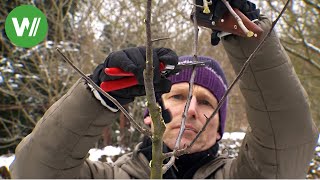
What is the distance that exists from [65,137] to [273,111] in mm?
739

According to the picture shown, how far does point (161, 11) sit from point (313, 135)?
20.2 feet

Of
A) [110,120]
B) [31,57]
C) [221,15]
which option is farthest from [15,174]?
[31,57]

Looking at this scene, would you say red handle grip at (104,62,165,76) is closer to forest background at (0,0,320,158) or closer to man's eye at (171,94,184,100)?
man's eye at (171,94,184,100)

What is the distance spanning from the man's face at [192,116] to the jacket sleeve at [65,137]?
312 millimetres

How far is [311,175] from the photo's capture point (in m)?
4.19

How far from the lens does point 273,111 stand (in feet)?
4.49

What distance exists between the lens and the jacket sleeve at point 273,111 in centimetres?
130

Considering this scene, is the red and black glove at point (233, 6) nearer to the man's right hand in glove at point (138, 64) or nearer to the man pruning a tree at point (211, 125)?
the man pruning a tree at point (211, 125)

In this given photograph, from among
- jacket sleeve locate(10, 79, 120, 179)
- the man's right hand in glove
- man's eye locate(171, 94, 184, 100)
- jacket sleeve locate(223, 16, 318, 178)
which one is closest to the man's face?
man's eye locate(171, 94, 184, 100)

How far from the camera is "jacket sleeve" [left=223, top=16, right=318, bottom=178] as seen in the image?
1301 mm

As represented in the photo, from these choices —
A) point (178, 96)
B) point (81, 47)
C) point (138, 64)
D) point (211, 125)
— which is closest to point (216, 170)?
point (211, 125)

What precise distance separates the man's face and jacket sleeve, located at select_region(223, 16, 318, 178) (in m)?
0.19

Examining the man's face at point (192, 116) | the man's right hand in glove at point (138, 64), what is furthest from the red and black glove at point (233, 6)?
the man's face at point (192, 116)

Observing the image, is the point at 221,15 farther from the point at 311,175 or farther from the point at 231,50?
the point at 311,175
